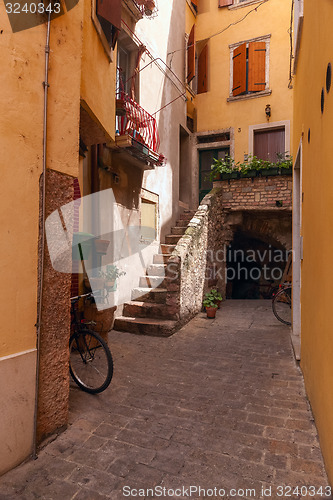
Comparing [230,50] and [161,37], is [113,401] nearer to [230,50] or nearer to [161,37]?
[161,37]

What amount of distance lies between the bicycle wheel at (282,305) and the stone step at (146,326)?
2157 millimetres

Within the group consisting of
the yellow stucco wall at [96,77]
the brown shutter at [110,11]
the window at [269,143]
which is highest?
the window at [269,143]

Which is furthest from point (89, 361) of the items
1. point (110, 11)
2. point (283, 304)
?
point (283, 304)

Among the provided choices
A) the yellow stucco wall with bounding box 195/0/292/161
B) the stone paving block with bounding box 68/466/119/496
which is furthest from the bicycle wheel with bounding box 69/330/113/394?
the yellow stucco wall with bounding box 195/0/292/161

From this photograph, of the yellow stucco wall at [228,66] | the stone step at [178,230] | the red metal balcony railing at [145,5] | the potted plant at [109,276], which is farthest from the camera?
the yellow stucco wall at [228,66]

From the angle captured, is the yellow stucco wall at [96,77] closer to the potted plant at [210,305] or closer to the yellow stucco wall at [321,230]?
the yellow stucco wall at [321,230]

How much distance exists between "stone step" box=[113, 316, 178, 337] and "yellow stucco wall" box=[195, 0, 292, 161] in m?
7.38

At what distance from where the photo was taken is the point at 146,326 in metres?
Answer: 5.77

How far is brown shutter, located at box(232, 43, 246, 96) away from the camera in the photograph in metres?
10.9

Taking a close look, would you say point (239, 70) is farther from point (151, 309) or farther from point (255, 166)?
point (151, 309)

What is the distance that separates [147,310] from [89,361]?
8.90 ft

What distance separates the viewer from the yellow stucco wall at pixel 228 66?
10547 mm

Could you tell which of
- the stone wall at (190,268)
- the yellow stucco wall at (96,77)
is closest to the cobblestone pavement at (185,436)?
the stone wall at (190,268)

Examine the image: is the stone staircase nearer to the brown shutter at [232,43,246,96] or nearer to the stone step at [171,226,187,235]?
the stone step at [171,226,187,235]
